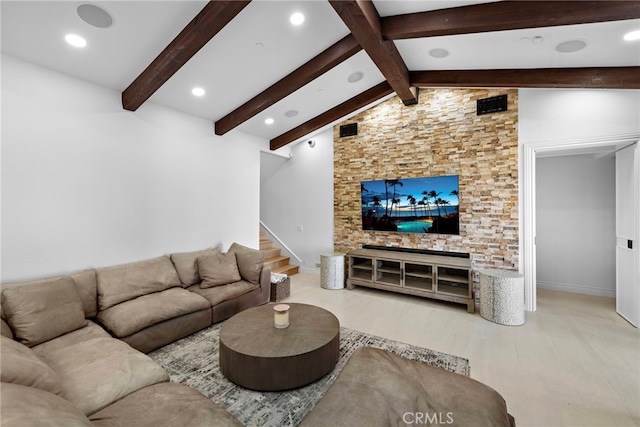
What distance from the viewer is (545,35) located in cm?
271

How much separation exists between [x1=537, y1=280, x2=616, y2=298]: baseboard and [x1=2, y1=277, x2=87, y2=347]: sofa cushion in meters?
6.52

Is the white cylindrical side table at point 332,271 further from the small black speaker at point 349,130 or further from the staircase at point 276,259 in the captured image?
the small black speaker at point 349,130

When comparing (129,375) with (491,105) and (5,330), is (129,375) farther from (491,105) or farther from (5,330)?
(491,105)

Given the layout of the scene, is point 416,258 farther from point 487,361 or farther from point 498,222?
point 487,361

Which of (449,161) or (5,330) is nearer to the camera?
(5,330)

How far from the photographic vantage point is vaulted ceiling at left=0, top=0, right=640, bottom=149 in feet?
7.55

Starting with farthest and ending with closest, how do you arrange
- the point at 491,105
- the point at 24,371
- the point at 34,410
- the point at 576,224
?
the point at 576,224 < the point at 491,105 < the point at 24,371 < the point at 34,410

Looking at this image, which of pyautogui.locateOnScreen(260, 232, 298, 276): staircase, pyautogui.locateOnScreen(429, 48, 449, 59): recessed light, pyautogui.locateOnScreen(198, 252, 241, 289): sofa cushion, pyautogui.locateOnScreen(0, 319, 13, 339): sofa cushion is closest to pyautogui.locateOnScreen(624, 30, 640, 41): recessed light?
pyautogui.locateOnScreen(429, 48, 449, 59): recessed light

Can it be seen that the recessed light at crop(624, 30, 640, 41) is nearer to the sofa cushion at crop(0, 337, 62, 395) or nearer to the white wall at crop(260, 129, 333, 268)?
the white wall at crop(260, 129, 333, 268)

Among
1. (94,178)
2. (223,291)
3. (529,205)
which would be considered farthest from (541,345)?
(94,178)

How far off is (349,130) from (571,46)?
3270mm

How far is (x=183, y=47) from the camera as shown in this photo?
2.56 metres

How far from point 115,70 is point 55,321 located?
2527 millimetres

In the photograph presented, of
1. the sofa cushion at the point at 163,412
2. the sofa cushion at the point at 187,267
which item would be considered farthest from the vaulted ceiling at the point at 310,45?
the sofa cushion at the point at 163,412
